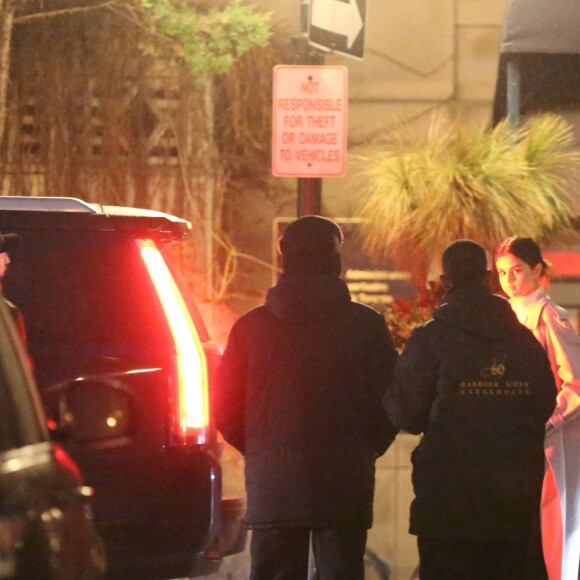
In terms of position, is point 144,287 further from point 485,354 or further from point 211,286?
point 211,286

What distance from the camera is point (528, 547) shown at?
4.86 m

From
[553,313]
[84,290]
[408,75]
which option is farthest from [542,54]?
[84,290]

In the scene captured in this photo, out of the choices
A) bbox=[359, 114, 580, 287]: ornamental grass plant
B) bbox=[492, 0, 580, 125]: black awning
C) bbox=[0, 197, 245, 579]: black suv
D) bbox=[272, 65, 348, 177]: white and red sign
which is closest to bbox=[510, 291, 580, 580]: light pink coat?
bbox=[0, 197, 245, 579]: black suv

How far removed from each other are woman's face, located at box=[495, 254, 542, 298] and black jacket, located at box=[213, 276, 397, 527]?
1.14 metres

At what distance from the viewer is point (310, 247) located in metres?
4.91

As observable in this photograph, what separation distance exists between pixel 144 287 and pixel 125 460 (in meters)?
0.62

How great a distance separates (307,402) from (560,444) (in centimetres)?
142

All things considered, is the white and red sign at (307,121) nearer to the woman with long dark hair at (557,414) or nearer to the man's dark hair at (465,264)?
the woman with long dark hair at (557,414)

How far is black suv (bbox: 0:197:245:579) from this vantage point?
15.2 ft

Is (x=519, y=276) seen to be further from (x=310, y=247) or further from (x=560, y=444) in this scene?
(x=310, y=247)

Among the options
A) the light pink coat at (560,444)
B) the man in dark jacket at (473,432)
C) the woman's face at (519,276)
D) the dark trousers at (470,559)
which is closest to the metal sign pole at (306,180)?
the woman's face at (519,276)

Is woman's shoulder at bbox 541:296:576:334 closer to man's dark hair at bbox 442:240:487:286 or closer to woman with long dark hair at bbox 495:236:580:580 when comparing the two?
woman with long dark hair at bbox 495:236:580:580

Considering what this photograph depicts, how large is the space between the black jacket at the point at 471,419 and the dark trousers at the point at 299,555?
0.24 m

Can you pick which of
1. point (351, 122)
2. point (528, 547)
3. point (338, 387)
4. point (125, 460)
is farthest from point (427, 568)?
point (351, 122)
